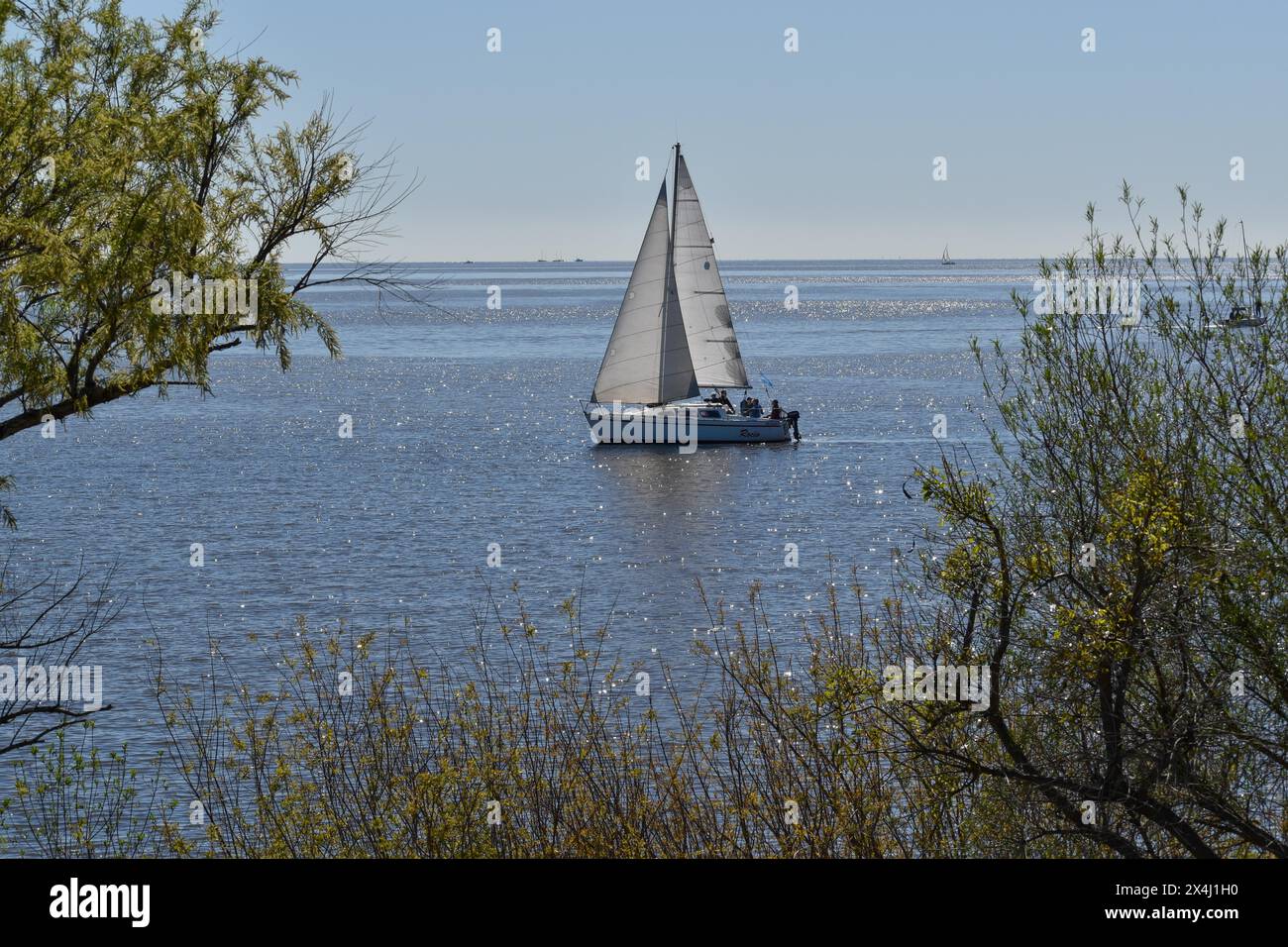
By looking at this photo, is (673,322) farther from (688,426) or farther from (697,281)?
(688,426)

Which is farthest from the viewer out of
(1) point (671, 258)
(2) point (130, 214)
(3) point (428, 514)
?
(1) point (671, 258)

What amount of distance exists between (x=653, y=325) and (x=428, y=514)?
21.7 m

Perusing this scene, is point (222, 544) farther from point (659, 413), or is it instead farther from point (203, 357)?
point (203, 357)

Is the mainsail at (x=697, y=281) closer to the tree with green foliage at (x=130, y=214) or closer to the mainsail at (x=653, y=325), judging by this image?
the mainsail at (x=653, y=325)

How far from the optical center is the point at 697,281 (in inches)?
3127

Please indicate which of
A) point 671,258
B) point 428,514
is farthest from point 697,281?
point 428,514

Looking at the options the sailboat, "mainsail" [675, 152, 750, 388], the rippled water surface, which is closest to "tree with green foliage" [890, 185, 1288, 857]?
the rippled water surface

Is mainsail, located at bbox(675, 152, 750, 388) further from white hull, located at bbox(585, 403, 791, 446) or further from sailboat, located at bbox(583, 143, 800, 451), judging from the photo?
white hull, located at bbox(585, 403, 791, 446)

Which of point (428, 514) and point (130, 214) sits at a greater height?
point (130, 214)

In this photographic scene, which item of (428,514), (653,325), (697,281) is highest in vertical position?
(697,281)

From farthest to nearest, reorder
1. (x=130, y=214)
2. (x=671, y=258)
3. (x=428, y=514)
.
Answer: (x=671, y=258) < (x=428, y=514) < (x=130, y=214)

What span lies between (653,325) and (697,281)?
3.58 m

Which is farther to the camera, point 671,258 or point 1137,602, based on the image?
point 671,258
